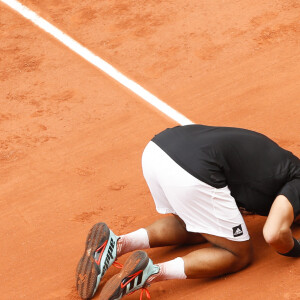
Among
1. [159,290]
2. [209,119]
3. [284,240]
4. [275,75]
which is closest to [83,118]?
[209,119]

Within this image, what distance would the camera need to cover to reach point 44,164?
20.7ft

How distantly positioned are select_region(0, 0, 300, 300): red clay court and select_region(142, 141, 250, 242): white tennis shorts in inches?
15.5

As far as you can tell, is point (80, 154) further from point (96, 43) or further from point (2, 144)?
point (96, 43)

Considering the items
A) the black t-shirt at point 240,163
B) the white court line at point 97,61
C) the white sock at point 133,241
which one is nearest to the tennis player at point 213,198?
the black t-shirt at point 240,163

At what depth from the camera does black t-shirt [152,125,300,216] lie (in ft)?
14.5

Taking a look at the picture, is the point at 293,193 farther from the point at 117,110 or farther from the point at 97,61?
the point at 97,61

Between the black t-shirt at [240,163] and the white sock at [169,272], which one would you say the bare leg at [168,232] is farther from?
the black t-shirt at [240,163]

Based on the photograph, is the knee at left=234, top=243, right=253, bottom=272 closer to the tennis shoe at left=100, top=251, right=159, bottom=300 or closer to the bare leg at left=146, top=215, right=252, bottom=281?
the bare leg at left=146, top=215, right=252, bottom=281

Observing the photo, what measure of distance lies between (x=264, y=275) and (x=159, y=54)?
3.72 m

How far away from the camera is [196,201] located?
4.43 metres

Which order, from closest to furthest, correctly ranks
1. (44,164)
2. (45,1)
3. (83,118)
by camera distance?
1. (44,164)
2. (83,118)
3. (45,1)

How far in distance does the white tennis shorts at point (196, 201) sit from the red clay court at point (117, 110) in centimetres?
39

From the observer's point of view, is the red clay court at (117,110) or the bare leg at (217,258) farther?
the red clay court at (117,110)

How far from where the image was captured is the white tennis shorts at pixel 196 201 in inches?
174
